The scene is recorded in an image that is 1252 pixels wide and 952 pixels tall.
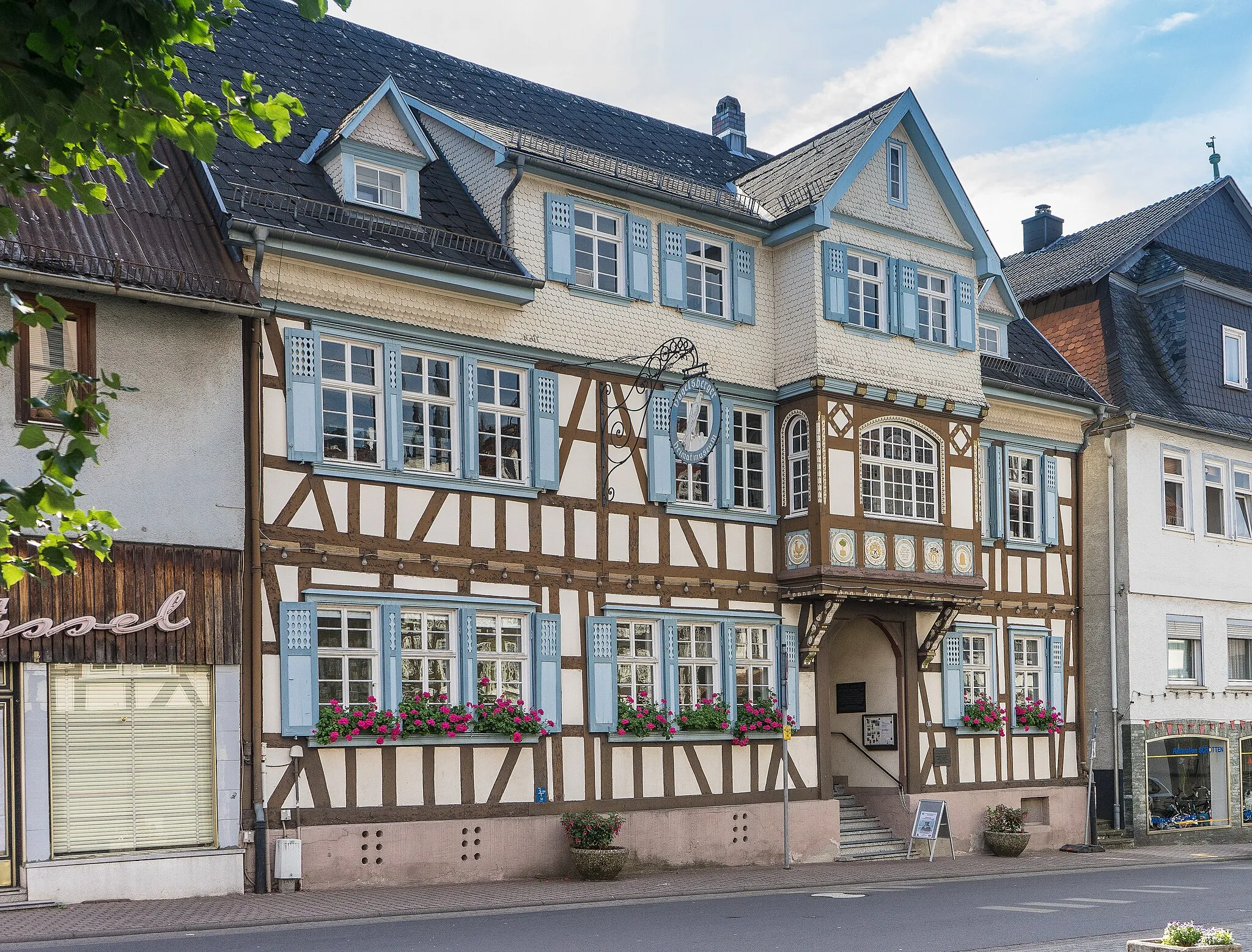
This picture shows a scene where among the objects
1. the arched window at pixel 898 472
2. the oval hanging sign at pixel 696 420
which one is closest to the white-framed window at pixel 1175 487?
the arched window at pixel 898 472

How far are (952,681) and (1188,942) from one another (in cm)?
1622

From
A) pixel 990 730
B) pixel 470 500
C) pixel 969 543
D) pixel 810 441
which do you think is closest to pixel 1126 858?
pixel 990 730

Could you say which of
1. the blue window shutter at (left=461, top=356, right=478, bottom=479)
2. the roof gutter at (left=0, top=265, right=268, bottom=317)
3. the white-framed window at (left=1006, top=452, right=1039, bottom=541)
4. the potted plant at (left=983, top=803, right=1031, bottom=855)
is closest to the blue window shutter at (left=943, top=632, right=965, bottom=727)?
the potted plant at (left=983, top=803, right=1031, bottom=855)

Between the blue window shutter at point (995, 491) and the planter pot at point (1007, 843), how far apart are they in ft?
16.9

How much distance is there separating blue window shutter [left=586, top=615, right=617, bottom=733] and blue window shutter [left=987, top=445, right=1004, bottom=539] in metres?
8.87

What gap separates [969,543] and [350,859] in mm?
11839

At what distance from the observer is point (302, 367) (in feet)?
62.4

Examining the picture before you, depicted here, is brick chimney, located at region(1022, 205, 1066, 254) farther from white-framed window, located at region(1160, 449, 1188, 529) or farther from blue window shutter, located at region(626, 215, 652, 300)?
blue window shutter, located at region(626, 215, 652, 300)

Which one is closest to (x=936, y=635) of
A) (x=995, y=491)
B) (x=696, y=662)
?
(x=995, y=491)

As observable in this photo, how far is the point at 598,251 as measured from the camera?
73.6 feet

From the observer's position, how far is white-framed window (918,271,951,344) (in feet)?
83.7

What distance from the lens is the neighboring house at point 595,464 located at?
62.7 ft

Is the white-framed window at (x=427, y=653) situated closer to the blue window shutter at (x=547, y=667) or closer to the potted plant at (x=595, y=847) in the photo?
the blue window shutter at (x=547, y=667)

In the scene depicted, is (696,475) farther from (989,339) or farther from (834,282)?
(989,339)
